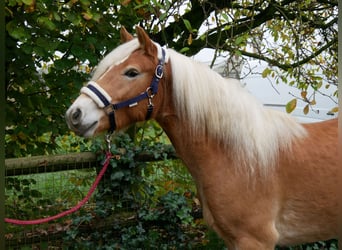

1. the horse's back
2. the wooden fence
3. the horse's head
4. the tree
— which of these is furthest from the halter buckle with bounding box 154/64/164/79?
the wooden fence

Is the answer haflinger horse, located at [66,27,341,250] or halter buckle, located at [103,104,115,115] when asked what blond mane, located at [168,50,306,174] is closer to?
haflinger horse, located at [66,27,341,250]

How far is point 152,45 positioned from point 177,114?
413 mm

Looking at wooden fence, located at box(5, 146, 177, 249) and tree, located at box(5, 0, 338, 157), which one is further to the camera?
wooden fence, located at box(5, 146, 177, 249)

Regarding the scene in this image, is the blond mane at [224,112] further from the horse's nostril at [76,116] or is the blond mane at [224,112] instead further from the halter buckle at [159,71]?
the horse's nostril at [76,116]

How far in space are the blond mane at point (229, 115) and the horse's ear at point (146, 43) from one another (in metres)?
0.12

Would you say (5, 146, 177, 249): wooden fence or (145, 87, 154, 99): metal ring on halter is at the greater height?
(145, 87, 154, 99): metal ring on halter

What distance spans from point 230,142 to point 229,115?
166mm

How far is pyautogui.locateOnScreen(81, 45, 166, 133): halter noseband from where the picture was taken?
1.95 meters

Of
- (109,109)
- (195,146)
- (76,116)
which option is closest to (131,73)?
(109,109)

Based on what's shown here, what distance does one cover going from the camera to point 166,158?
3480mm

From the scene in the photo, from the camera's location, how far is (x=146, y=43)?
209 cm

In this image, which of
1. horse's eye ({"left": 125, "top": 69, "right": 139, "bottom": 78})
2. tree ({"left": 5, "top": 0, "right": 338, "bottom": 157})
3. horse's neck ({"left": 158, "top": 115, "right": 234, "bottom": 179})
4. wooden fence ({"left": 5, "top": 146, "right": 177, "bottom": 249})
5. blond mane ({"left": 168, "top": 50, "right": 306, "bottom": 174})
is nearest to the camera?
horse's eye ({"left": 125, "top": 69, "right": 139, "bottom": 78})

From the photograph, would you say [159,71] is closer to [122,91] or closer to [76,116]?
[122,91]

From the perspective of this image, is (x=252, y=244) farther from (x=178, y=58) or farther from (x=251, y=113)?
(x=178, y=58)
